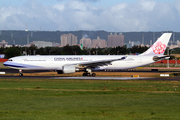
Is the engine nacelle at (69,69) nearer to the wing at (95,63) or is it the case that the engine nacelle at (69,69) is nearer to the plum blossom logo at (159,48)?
the wing at (95,63)

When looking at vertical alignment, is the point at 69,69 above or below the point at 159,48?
below

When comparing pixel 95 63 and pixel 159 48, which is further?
pixel 159 48

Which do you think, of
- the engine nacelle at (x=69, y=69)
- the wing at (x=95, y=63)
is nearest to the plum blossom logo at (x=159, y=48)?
the wing at (x=95, y=63)

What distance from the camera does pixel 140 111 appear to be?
1836 centimetres

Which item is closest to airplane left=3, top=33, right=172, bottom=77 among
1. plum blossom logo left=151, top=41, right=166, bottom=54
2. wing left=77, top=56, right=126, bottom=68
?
wing left=77, top=56, right=126, bottom=68

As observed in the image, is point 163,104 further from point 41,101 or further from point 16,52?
point 16,52

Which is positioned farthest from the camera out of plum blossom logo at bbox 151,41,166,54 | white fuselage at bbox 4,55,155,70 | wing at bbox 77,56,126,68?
plum blossom logo at bbox 151,41,166,54

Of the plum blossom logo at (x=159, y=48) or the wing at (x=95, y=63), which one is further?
the plum blossom logo at (x=159, y=48)

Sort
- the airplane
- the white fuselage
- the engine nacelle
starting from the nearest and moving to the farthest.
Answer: the engine nacelle, the airplane, the white fuselage

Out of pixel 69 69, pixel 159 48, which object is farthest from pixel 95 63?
pixel 159 48

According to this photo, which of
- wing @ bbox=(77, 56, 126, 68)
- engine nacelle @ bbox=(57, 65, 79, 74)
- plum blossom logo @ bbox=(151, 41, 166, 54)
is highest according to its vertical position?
plum blossom logo @ bbox=(151, 41, 166, 54)

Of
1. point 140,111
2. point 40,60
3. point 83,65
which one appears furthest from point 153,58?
point 140,111

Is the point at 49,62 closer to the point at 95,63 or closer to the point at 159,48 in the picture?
the point at 95,63

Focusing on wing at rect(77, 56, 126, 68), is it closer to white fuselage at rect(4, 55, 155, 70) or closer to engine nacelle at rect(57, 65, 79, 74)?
white fuselage at rect(4, 55, 155, 70)
